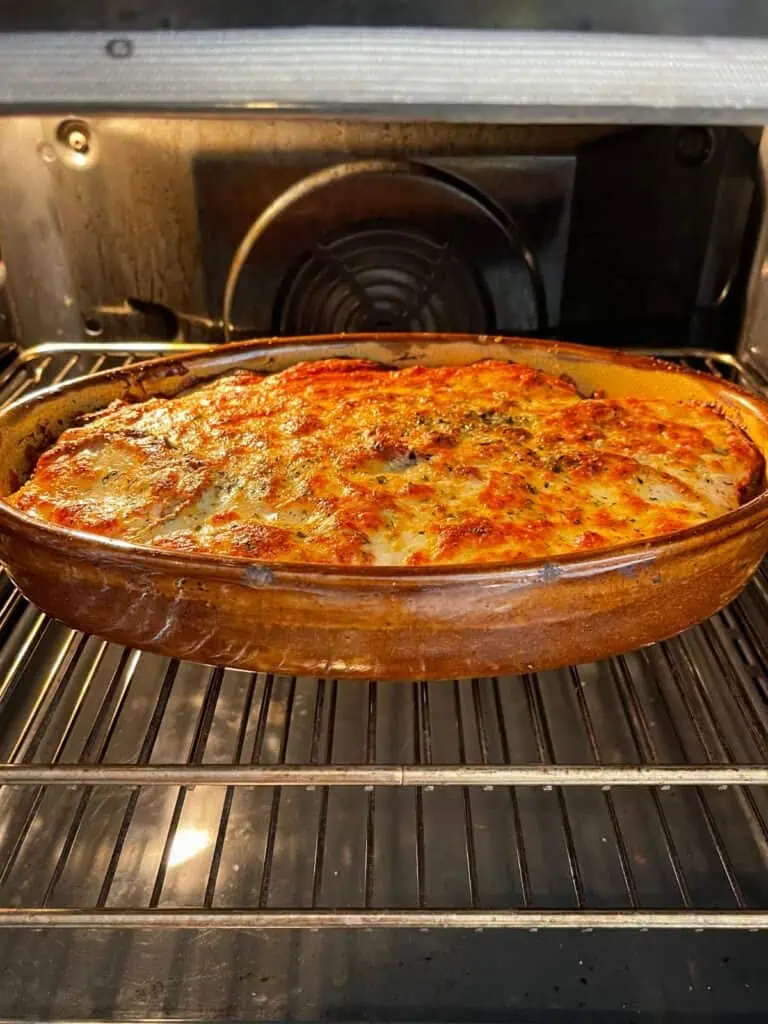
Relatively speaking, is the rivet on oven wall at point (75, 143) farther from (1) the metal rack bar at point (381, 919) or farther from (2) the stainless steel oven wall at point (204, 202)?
(1) the metal rack bar at point (381, 919)

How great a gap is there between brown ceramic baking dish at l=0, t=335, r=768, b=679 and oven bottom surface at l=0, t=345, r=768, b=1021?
114 millimetres

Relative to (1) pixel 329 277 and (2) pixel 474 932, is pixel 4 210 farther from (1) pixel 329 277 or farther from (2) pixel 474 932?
(2) pixel 474 932

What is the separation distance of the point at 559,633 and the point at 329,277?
31.7 inches

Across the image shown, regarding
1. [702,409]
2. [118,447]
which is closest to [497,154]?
[702,409]

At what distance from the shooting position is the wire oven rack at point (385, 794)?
0.81m

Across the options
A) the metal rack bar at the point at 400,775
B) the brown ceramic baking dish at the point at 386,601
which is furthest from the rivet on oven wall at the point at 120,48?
the metal rack bar at the point at 400,775

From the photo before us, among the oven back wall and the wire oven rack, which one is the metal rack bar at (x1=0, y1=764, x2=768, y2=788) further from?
the oven back wall

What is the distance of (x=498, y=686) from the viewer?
1.22 metres

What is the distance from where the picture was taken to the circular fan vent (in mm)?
1451

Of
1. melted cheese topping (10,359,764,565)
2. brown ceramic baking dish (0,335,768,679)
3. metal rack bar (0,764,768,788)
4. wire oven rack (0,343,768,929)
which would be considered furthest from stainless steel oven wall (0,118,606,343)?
metal rack bar (0,764,768,788)

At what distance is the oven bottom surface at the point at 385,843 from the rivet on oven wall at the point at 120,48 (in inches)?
22.9

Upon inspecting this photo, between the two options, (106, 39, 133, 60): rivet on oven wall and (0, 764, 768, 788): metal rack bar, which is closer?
(106, 39, 133, 60): rivet on oven wall

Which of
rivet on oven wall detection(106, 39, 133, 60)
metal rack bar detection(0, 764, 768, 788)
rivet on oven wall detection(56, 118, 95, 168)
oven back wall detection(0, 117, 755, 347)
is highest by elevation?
rivet on oven wall detection(106, 39, 133, 60)

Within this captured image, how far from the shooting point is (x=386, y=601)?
33.9 inches
